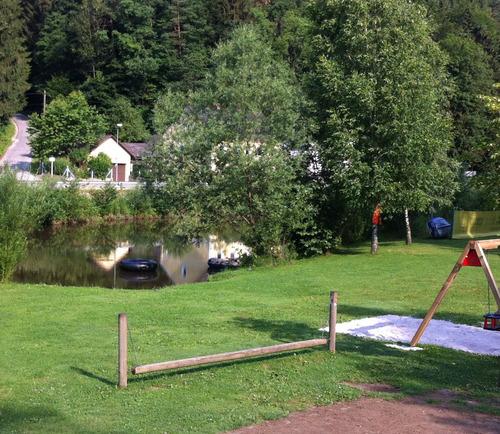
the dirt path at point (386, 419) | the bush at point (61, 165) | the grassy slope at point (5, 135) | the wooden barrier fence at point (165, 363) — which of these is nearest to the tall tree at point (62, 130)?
the bush at point (61, 165)

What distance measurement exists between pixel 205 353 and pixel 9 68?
8330cm

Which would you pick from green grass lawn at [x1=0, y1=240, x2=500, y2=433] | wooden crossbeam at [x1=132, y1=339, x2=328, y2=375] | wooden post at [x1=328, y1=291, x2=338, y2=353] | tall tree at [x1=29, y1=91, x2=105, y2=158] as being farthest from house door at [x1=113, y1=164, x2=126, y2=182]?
Answer: wooden crossbeam at [x1=132, y1=339, x2=328, y2=375]

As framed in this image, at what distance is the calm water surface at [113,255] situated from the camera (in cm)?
3012

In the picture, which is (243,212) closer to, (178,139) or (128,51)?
(178,139)

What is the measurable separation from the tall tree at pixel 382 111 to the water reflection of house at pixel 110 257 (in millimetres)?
13291

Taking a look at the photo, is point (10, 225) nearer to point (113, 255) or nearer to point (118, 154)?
point (113, 255)

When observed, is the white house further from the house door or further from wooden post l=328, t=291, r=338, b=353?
wooden post l=328, t=291, r=338, b=353

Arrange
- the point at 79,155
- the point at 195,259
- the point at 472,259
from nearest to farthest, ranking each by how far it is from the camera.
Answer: the point at 472,259 → the point at 195,259 → the point at 79,155

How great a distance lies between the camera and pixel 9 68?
85438 millimetres

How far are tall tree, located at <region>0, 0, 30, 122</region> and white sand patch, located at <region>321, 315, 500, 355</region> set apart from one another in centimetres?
7856

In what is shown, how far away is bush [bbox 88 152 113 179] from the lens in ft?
220

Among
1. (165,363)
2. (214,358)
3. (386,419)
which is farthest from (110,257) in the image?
(386,419)

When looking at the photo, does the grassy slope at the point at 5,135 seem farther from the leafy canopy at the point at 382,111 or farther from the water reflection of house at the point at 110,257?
the leafy canopy at the point at 382,111

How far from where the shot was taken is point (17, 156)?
7594 cm
